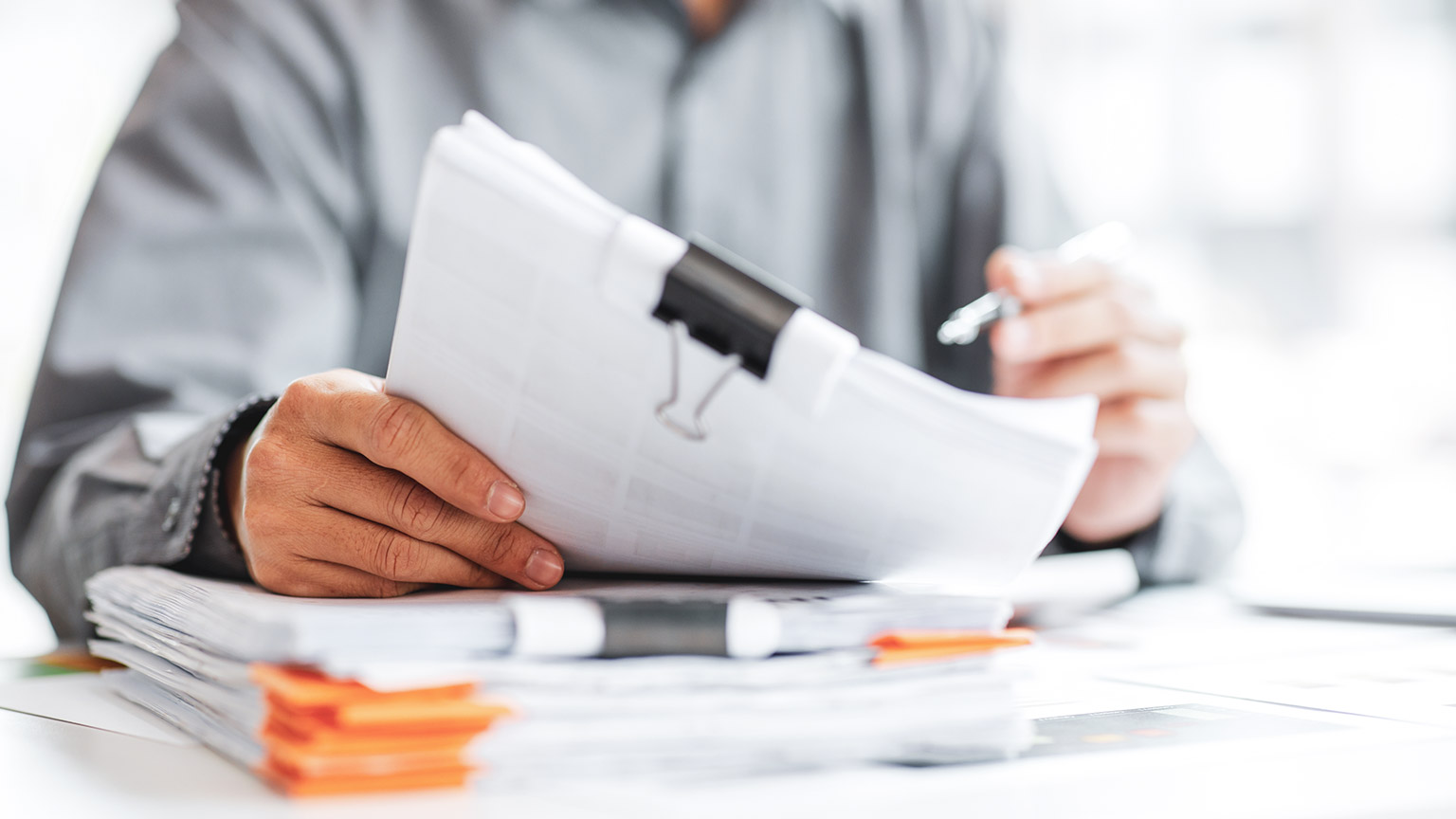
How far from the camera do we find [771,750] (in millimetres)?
306

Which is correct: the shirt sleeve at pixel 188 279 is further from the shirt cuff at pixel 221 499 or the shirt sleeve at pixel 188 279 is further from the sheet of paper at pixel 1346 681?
the sheet of paper at pixel 1346 681

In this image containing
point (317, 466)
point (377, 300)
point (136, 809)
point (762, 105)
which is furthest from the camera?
point (762, 105)

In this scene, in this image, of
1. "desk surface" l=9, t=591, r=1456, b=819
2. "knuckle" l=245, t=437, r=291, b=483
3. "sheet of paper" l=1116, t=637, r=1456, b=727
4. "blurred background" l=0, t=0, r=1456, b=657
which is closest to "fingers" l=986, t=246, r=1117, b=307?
"sheet of paper" l=1116, t=637, r=1456, b=727

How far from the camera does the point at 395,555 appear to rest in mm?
415

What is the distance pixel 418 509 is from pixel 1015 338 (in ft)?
1.61

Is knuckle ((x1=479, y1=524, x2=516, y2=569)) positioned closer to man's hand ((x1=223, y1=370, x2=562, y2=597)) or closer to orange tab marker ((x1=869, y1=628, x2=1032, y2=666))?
man's hand ((x1=223, y1=370, x2=562, y2=597))

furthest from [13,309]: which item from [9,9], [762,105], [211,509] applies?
[211,509]

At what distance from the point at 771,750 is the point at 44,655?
55cm

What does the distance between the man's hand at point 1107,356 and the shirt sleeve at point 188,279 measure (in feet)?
1.94

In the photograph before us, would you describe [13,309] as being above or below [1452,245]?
below

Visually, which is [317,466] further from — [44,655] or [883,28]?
[883,28]

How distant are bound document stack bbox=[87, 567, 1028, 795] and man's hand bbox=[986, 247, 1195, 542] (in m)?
0.43

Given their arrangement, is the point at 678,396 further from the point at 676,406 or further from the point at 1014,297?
the point at 1014,297

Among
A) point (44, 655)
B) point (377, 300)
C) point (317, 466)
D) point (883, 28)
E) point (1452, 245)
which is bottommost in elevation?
point (44, 655)
